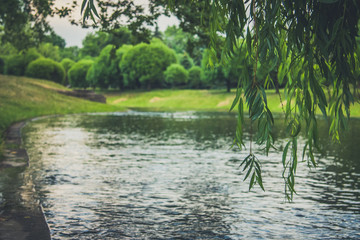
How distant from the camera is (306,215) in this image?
328 inches

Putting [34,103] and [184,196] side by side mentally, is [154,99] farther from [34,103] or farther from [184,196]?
[184,196]

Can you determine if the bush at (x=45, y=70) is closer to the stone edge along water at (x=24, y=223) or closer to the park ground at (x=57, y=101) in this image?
the park ground at (x=57, y=101)

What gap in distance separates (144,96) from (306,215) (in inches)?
3319

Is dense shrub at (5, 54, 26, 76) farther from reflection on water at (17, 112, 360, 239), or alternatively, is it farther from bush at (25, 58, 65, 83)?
reflection on water at (17, 112, 360, 239)

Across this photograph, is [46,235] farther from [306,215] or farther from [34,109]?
[34,109]

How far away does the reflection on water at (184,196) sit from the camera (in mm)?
7398

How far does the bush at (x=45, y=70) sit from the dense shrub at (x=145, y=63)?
20884 millimetres

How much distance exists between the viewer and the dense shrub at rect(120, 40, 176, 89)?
99.6 metres

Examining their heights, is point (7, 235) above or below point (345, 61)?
below

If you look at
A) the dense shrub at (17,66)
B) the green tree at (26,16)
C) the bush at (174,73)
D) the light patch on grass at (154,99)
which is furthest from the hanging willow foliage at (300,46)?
the bush at (174,73)

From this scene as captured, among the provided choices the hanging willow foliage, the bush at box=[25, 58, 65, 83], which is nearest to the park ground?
the hanging willow foliage

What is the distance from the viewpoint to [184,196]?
32.1 ft

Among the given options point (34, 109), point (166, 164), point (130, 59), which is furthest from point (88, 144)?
point (130, 59)

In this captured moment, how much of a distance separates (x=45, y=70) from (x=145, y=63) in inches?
988
